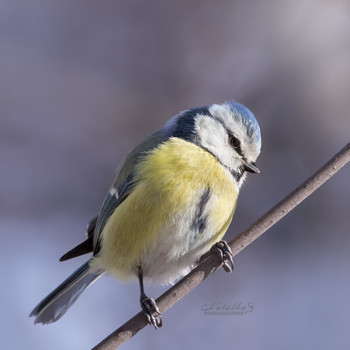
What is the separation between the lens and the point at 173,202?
1264 mm

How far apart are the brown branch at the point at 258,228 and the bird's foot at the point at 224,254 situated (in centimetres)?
15

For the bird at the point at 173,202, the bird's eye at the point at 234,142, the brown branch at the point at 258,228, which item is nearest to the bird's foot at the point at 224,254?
the bird at the point at 173,202

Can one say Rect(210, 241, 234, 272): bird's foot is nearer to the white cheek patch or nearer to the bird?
the bird

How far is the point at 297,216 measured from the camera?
1.83m

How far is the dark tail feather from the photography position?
5.02ft

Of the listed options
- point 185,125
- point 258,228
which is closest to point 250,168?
point 185,125

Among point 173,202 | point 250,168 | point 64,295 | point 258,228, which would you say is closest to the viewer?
point 258,228

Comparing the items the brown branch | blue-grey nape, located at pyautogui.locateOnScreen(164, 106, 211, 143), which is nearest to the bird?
blue-grey nape, located at pyautogui.locateOnScreen(164, 106, 211, 143)

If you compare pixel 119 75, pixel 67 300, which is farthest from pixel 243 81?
pixel 67 300

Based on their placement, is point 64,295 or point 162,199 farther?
point 64,295

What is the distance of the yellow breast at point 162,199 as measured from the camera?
4.17ft

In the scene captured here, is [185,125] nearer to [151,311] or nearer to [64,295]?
[151,311]

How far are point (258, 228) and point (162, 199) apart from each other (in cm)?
28

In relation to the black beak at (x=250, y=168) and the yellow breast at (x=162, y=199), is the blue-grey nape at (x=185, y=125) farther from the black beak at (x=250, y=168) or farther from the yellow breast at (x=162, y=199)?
the black beak at (x=250, y=168)
